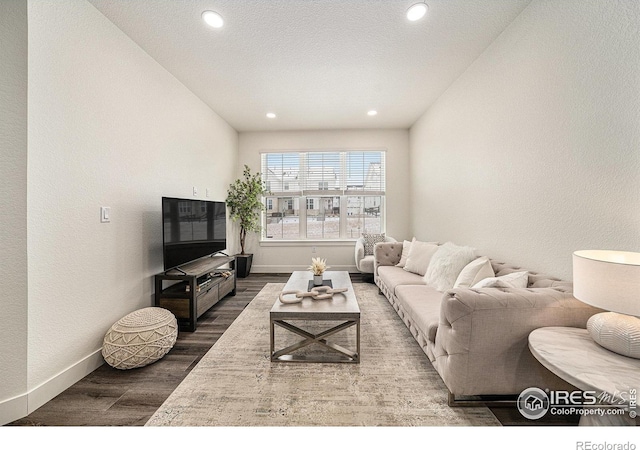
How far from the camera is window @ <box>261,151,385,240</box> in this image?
5.21 meters

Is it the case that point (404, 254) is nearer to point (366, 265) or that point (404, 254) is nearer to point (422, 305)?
point (366, 265)

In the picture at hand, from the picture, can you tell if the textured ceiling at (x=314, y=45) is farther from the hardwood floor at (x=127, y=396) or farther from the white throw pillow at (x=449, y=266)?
the hardwood floor at (x=127, y=396)

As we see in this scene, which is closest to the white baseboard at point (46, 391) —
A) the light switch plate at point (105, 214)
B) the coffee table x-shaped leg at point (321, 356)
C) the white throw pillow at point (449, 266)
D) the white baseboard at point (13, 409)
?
the white baseboard at point (13, 409)

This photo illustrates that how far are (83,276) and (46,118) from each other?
3.52ft

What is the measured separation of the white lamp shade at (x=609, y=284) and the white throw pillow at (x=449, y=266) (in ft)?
3.96

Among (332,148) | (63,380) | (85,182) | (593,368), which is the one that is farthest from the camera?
(332,148)

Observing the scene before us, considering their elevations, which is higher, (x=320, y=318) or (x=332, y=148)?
(x=332, y=148)

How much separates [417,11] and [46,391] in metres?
3.62

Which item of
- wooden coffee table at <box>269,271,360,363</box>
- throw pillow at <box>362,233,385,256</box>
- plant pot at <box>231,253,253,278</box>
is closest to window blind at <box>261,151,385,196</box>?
throw pillow at <box>362,233,385,256</box>

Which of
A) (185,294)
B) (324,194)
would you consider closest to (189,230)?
(185,294)

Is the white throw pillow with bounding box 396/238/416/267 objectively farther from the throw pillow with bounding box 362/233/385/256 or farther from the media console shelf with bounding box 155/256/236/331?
the media console shelf with bounding box 155/256/236/331

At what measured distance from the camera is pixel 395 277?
3.17 meters

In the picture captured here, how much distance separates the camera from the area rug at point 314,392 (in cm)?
152

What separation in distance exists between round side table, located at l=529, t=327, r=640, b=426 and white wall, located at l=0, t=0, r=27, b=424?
2773 mm
